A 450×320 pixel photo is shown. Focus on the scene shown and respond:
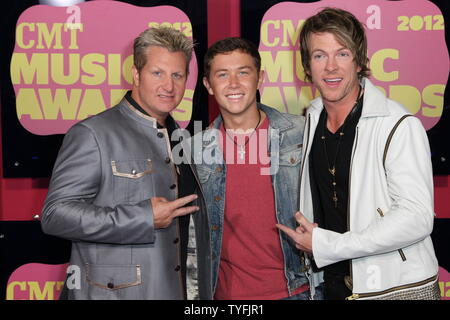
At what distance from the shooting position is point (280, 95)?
11.4 ft

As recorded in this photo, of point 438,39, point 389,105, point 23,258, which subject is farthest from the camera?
point 23,258

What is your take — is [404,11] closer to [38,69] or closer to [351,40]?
[351,40]

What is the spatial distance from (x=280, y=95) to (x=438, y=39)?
1052mm

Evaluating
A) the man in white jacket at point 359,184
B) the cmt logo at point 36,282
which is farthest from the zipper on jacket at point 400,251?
the cmt logo at point 36,282

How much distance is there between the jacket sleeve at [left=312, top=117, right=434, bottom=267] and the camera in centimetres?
211

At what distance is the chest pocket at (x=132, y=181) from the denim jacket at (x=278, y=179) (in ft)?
1.33

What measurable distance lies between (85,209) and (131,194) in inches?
8.3

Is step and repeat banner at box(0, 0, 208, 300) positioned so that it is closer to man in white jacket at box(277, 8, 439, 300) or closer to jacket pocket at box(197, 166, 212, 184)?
Result: jacket pocket at box(197, 166, 212, 184)

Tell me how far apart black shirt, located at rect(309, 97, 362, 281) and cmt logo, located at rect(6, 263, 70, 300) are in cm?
195

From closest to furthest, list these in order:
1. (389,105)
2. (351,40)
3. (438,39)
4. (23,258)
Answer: (389,105), (351,40), (438,39), (23,258)

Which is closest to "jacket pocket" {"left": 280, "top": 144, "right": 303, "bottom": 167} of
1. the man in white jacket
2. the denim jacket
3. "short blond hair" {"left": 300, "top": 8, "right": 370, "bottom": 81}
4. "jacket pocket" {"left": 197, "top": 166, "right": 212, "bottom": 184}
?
the denim jacket

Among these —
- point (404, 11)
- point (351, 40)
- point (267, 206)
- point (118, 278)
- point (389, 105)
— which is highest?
point (404, 11)

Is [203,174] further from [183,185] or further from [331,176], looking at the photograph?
[331,176]
